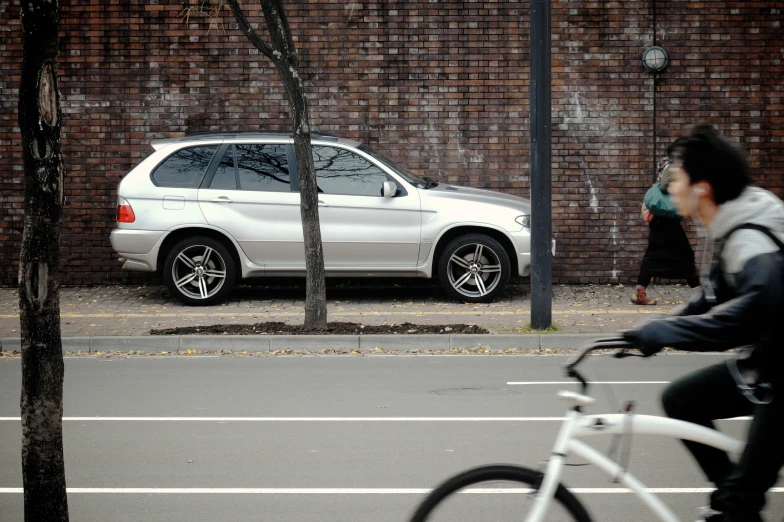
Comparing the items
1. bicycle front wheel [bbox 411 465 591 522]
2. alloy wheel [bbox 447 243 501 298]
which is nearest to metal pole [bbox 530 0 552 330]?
alloy wheel [bbox 447 243 501 298]

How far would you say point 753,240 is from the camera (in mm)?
3246

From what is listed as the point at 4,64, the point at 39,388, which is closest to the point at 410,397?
the point at 39,388

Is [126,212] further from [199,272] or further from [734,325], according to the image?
[734,325]

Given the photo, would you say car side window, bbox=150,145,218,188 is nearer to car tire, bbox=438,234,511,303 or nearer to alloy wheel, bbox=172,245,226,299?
alloy wheel, bbox=172,245,226,299

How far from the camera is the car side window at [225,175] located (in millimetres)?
13172

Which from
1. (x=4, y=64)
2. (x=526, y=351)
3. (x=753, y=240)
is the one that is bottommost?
(x=526, y=351)

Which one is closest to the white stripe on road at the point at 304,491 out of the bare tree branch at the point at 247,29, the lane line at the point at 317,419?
the lane line at the point at 317,419

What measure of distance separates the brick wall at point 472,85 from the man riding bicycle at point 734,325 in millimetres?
11541

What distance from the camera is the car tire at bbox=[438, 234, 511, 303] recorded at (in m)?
13.0

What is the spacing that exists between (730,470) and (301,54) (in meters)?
12.3

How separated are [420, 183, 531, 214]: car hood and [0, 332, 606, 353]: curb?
2763mm

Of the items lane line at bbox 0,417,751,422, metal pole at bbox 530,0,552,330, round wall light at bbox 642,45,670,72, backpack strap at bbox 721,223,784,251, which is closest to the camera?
backpack strap at bbox 721,223,784,251

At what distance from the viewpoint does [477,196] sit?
13.3 meters

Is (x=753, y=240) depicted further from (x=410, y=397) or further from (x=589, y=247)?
(x=589, y=247)
